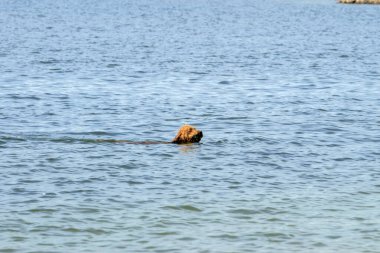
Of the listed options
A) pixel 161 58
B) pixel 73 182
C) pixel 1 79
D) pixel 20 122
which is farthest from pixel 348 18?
pixel 73 182

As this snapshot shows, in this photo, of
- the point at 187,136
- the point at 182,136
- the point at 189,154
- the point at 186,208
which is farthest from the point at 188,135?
the point at 186,208

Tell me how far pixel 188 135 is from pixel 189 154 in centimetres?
155

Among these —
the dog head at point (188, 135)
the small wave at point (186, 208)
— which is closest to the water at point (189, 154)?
the small wave at point (186, 208)

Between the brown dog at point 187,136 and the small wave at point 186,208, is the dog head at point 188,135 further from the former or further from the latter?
the small wave at point 186,208

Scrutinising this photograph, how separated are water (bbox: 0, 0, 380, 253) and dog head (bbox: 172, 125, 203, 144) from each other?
396 millimetres

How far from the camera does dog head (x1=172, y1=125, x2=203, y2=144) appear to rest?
30.5m

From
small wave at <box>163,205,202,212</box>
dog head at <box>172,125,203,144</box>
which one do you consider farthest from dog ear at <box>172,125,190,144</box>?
small wave at <box>163,205,202,212</box>

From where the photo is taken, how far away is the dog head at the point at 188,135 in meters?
30.5

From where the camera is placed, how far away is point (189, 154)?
1148 inches

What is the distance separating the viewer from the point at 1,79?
48.9 meters

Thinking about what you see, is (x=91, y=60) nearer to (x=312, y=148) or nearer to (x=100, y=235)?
(x=312, y=148)

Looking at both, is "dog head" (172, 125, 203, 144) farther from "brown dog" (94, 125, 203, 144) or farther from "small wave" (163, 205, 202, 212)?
"small wave" (163, 205, 202, 212)

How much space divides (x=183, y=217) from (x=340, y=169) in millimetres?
7637

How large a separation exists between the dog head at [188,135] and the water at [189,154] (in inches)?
15.6
